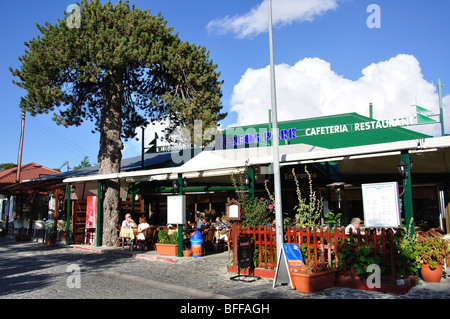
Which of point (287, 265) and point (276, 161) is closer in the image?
point (287, 265)

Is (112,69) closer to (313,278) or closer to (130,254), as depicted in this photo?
(130,254)

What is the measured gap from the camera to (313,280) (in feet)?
22.4

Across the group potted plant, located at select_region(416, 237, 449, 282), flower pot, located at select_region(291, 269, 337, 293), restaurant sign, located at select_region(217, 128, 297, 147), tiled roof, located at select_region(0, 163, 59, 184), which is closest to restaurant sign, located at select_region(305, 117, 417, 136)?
restaurant sign, located at select_region(217, 128, 297, 147)

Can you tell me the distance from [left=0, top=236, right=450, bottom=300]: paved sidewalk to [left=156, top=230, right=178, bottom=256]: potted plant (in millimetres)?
352

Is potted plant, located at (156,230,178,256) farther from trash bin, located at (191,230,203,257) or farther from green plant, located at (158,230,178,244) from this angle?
trash bin, located at (191,230,203,257)

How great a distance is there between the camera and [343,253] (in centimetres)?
728

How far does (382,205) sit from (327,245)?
135 centimetres

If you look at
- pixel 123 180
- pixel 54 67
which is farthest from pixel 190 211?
pixel 54 67

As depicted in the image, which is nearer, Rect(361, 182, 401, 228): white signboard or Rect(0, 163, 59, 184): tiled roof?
Rect(361, 182, 401, 228): white signboard

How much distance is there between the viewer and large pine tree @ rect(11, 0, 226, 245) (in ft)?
47.9

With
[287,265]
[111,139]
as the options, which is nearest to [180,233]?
[287,265]

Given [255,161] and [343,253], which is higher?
[255,161]
